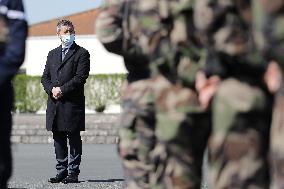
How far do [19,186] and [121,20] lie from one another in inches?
203

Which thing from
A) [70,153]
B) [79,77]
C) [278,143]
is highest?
[79,77]

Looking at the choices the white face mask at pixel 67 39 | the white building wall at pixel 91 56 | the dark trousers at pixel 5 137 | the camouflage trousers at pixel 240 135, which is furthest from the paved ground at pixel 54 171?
the white building wall at pixel 91 56

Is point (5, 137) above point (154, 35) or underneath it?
underneath

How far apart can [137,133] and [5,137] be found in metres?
0.72

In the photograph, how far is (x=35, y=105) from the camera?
34.7 m

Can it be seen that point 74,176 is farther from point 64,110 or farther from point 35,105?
point 35,105

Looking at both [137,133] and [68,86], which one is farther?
[68,86]

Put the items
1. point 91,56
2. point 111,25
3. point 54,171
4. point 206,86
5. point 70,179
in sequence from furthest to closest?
point 91,56
point 54,171
point 70,179
point 111,25
point 206,86

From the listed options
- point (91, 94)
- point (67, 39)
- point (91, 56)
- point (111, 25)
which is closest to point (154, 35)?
point (111, 25)

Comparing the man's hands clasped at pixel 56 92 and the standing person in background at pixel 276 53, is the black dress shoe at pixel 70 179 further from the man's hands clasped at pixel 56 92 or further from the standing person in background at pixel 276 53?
the standing person in background at pixel 276 53

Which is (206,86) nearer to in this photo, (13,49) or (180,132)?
(180,132)

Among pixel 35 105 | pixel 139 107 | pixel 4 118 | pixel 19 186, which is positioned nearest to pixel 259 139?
pixel 139 107

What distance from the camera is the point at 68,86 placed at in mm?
11031

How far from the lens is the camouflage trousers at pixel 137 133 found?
5535mm
